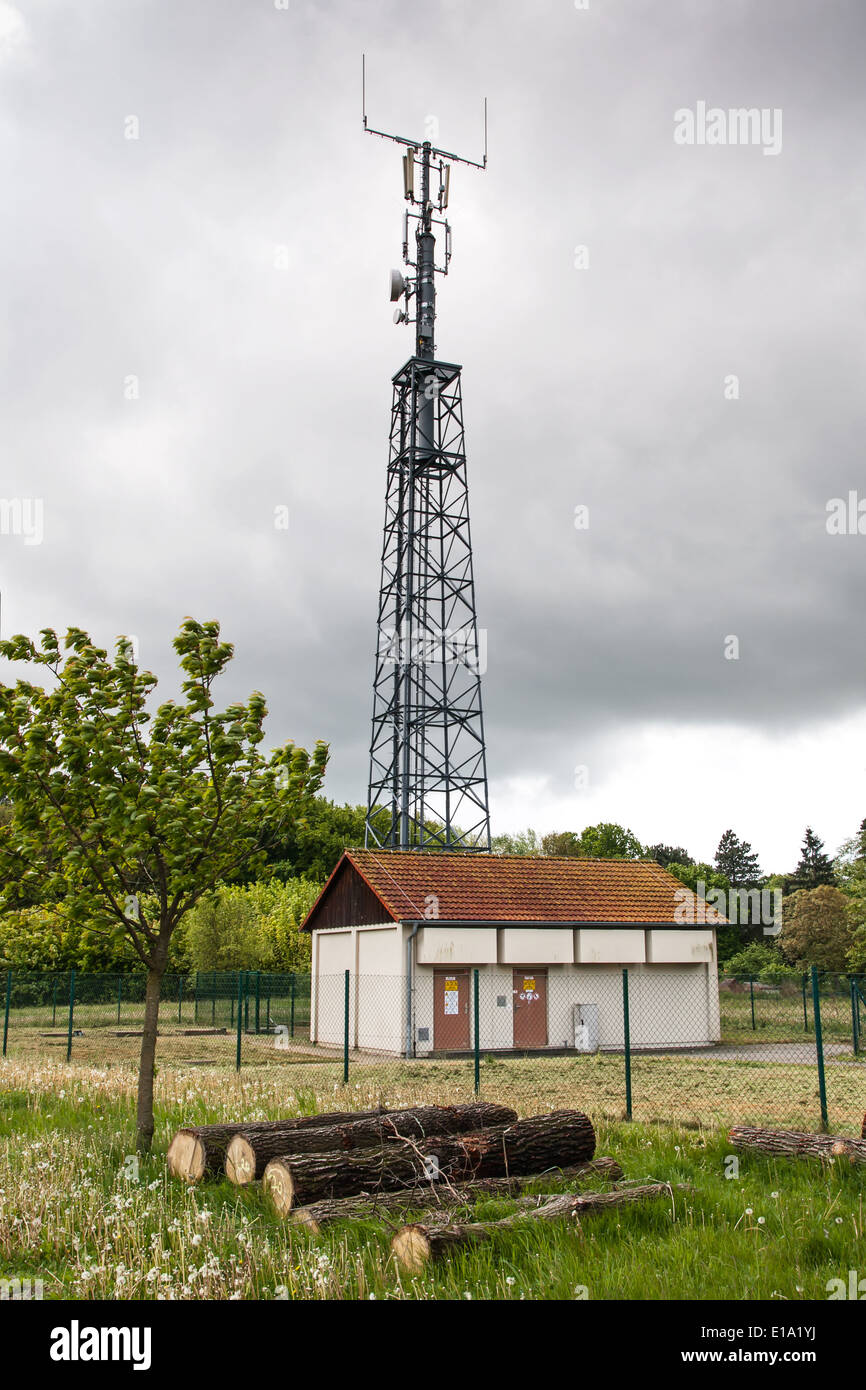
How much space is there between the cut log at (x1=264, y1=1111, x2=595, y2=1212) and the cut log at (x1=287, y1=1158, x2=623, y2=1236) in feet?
0.41

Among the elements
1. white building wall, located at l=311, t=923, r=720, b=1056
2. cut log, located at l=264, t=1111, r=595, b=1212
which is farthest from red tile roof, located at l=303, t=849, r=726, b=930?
cut log, located at l=264, t=1111, r=595, b=1212

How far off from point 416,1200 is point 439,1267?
4.95 ft

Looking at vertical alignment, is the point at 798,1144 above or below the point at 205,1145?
below

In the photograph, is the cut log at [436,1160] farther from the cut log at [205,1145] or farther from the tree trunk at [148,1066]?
the tree trunk at [148,1066]

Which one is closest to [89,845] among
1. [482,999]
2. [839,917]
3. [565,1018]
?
[482,999]

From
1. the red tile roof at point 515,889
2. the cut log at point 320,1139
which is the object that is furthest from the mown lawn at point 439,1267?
the red tile roof at point 515,889

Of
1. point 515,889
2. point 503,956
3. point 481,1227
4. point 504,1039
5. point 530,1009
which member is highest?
point 515,889

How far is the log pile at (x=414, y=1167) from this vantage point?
7410 millimetres

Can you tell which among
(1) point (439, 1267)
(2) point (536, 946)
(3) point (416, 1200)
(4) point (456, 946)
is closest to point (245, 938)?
(4) point (456, 946)

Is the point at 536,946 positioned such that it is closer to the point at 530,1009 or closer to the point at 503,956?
the point at 503,956

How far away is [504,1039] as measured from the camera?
89.8ft

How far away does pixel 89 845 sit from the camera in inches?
392
